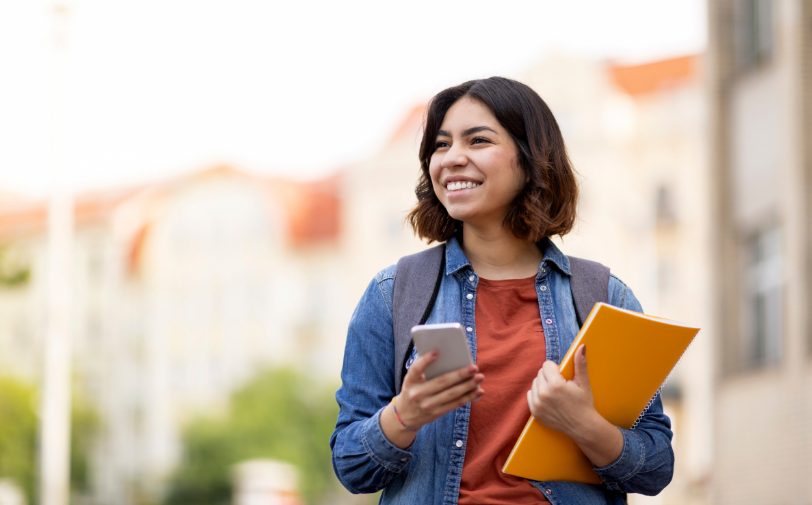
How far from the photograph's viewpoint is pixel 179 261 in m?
47.3

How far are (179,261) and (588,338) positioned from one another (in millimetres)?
45982

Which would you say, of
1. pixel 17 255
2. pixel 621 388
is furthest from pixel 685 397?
pixel 621 388

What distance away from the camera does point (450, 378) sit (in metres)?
2.30

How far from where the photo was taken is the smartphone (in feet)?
7.31

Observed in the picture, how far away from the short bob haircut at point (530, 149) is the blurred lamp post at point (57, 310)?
431 inches

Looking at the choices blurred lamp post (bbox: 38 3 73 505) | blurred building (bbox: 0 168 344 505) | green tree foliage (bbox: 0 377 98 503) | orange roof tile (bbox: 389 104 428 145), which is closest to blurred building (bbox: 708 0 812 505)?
blurred lamp post (bbox: 38 3 73 505)

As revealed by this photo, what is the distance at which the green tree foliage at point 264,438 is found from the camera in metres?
36.9

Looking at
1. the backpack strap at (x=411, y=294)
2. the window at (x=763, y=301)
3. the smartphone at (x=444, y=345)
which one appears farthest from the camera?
the window at (x=763, y=301)

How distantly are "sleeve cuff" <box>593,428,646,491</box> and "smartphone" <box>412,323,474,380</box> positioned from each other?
0.48 metres

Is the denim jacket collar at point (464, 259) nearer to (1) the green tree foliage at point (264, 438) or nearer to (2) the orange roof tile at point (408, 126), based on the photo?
(1) the green tree foliage at point (264, 438)

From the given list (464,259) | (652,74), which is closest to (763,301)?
(464,259)

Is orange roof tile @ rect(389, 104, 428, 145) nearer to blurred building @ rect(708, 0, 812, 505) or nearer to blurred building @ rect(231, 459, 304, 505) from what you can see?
blurred building @ rect(231, 459, 304, 505)

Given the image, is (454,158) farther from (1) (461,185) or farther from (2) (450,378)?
(2) (450,378)

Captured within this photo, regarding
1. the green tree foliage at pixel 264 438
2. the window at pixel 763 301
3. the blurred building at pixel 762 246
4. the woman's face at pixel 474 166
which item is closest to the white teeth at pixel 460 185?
the woman's face at pixel 474 166
